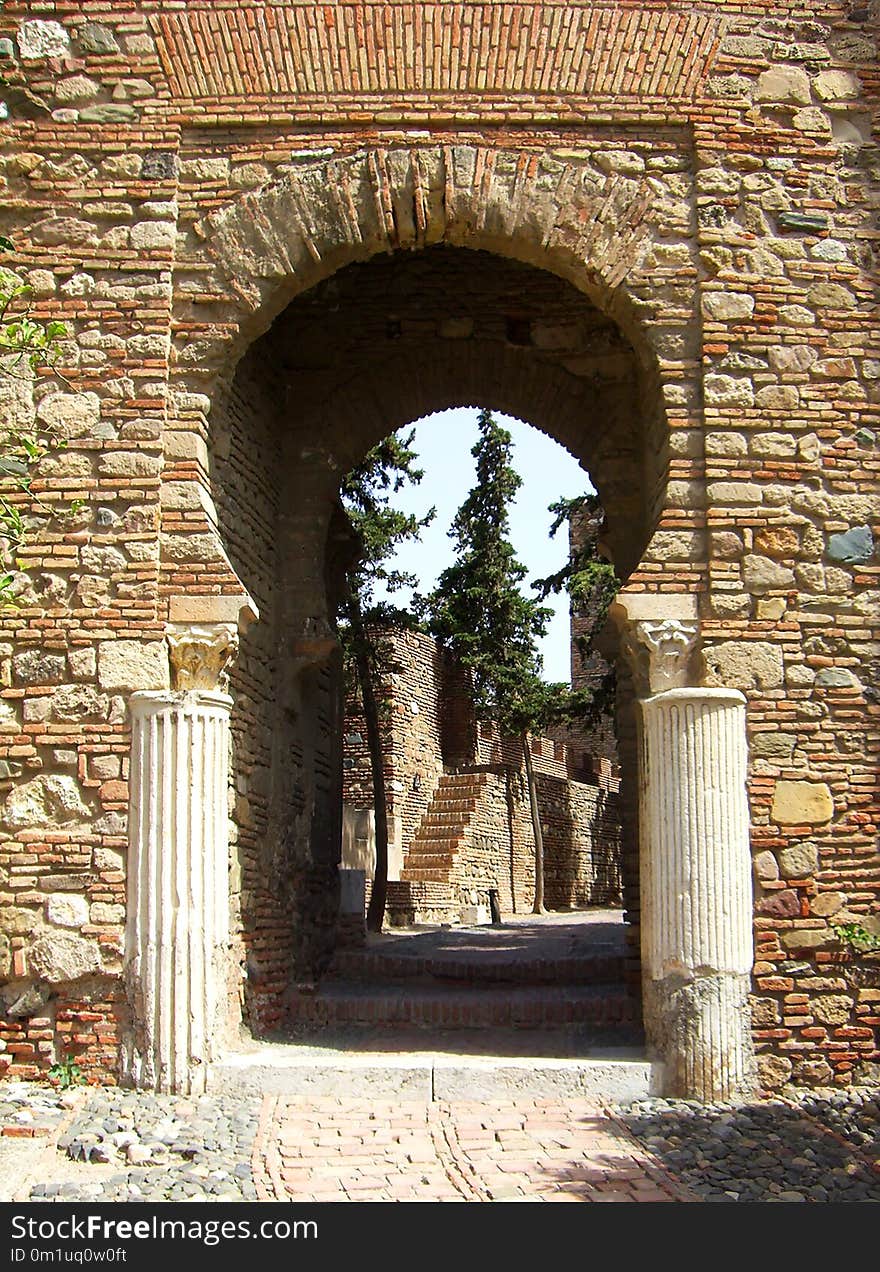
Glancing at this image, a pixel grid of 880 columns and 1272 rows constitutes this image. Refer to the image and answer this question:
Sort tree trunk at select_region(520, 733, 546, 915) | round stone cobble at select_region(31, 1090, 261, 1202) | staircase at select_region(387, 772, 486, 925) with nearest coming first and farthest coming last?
round stone cobble at select_region(31, 1090, 261, 1202) < staircase at select_region(387, 772, 486, 925) < tree trunk at select_region(520, 733, 546, 915)

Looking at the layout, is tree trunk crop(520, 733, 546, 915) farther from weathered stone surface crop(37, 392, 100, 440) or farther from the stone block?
weathered stone surface crop(37, 392, 100, 440)

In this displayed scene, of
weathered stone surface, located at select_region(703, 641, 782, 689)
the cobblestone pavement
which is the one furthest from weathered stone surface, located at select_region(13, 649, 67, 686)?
weathered stone surface, located at select_region(703, 641, 782, 689)

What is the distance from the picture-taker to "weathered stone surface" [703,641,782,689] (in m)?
6.67

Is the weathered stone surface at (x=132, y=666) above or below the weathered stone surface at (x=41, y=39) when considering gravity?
below

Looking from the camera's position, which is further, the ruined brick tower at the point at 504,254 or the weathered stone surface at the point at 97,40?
the weathered stone surface at the point at 97,40

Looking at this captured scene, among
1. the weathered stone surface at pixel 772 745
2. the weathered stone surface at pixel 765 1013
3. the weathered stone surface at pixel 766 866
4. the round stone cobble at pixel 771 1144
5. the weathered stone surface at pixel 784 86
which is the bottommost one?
the round stone cobble at pixel 771 1144

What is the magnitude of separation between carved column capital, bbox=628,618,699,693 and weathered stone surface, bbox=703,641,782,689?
0.12 metres

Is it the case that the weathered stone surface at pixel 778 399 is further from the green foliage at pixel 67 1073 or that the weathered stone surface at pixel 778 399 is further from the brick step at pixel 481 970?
the green foliage at pixel 67 1073

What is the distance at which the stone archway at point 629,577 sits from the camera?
639cm

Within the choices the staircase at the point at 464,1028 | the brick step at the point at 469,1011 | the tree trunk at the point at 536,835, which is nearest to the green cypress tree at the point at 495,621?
the tree trunk at the point at 536,835

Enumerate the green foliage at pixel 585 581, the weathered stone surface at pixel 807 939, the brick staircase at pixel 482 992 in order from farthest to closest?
the green foliage at pixel 585 581, the brick staircase at pixel 482 992, the weathered stone surface at pixel 807 939

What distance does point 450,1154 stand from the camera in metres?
5.39

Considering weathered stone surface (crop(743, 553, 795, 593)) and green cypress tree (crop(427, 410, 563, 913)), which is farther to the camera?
green cypress tree (crop(427, 410, 563, 913))

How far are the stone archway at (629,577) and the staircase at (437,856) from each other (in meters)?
11.0
